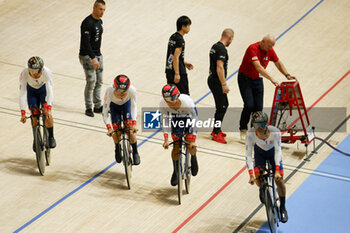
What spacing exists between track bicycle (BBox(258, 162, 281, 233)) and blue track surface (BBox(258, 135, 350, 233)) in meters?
0.29

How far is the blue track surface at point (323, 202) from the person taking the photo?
7801 millimetres

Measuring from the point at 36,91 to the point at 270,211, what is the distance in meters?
3.35

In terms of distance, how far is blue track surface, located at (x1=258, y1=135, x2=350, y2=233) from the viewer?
780 centimetres

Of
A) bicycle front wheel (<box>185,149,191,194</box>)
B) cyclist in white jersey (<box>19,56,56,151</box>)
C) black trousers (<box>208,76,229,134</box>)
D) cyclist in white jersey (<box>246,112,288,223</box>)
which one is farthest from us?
black trousers (<box>208,76,229,134</box>)

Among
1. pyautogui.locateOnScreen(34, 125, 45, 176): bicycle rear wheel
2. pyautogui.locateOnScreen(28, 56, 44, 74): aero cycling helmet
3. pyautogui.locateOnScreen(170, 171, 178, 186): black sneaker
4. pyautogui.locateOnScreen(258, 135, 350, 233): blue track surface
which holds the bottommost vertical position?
pyautogui.locateOnScreen(258, 135, 350, 233): blue track surface

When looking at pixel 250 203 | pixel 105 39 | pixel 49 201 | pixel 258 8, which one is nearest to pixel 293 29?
pixel 258 8

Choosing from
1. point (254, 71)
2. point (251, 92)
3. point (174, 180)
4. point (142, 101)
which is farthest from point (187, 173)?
point (142, 101)

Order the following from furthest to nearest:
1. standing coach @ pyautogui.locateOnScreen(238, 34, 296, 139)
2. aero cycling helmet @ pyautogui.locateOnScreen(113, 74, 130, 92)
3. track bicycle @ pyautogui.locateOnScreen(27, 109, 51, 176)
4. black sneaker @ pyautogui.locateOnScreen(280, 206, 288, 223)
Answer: standing coach @ pyautogui.locateOnScreen(238, 34, 296, 139)
track bicycle @ pyautogui.locateOnScreen(27, 109, 51, 176)
aero cycling helmet @ pyautogui.locateOnScreen(113, 74, 130, 92)
black sneaker @ pyautogui.locateOnScreen(280, 206, 288, 223)

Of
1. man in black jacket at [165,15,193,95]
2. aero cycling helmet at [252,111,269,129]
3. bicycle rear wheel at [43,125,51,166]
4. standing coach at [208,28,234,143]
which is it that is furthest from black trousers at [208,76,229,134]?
bicycle rear wheel at [43,125,51,166]

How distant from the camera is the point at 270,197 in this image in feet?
23.9

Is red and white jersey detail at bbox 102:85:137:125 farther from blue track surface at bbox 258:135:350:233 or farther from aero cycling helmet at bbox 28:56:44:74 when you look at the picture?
blue track surface at bbox 258:135:350:233

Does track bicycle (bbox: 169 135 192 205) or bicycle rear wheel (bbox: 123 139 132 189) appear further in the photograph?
bicycle rear wheel (bbox: 123 139 132 189)

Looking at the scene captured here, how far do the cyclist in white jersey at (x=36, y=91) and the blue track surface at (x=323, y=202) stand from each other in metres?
3.08

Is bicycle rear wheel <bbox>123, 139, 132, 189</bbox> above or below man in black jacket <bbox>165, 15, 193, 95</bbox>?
below
